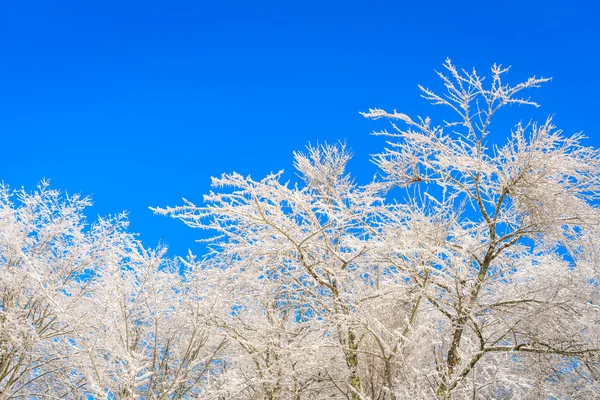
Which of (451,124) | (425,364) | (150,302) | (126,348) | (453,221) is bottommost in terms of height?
(126,348)

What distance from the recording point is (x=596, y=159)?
5.87 m

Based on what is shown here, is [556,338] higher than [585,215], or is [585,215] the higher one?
[585,215]

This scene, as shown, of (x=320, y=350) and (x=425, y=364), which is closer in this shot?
(x=320, y=350)

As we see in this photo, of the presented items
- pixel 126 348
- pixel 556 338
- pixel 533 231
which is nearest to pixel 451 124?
pixel 533 231

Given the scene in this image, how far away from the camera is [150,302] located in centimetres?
745

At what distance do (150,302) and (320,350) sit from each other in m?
2.67

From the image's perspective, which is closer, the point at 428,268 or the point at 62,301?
the point at 428,268

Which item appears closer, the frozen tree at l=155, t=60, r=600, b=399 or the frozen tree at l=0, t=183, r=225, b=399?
the frozen tree at l=155, t=60, r=600, b=399

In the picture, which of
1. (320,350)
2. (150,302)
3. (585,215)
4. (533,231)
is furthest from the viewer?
(150,302)

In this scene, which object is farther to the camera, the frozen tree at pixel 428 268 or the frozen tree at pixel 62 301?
the frozen tree at pixel 62 301

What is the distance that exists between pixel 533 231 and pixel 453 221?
1077 mm

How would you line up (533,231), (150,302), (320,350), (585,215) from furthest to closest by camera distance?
(150,302)
(320,350)
(533,231)
(585,215)

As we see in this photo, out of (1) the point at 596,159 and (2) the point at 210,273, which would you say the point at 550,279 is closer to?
(1) the point at 596,159

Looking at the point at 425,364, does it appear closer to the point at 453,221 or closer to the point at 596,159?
the point at 453,221
